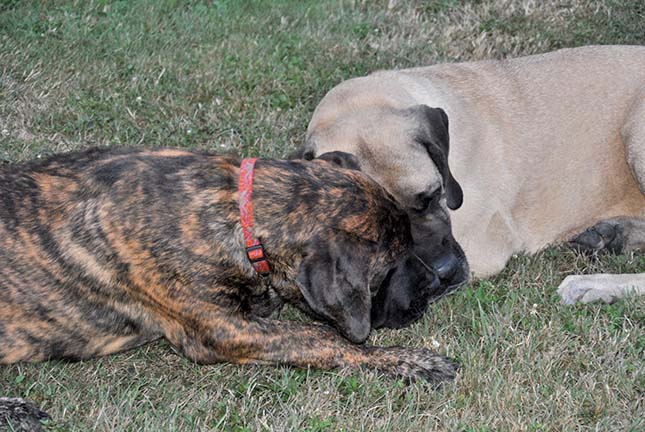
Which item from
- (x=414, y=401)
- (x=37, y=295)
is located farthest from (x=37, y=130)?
(x=414, y=401)

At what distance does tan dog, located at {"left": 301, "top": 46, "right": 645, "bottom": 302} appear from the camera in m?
5.54

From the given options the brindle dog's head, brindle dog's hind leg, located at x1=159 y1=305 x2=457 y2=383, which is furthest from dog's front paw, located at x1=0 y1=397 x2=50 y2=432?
the brindle dog's head

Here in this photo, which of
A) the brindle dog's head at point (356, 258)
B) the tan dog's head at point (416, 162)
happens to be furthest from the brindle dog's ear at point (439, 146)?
the brindle dog's head at point (356, 258)

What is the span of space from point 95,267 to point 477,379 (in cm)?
184

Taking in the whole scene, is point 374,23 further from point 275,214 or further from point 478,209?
point 275,214

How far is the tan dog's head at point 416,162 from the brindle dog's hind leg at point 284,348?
1.84ft

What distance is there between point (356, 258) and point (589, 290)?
66.7 inches

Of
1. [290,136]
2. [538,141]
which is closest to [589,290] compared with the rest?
[538,141]

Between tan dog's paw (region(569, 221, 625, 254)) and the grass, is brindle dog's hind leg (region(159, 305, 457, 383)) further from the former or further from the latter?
tan dog's paw (region(569, 221, 625, 254))

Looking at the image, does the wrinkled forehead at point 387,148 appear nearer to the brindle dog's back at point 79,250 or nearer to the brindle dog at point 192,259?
the brindle dog at point 192,259

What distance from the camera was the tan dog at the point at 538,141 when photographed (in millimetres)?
5535

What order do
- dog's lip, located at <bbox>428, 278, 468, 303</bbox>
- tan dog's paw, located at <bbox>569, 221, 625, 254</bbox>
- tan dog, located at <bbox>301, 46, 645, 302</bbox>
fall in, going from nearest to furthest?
dog's lip, located at <bbox>428, 278, 468, 303</bbox> < tan dog, located at <bbox>301, 46, 645, 302</bbox> < tan dog's paw, located at <bbox>569, 221, 625, 254</bbox>

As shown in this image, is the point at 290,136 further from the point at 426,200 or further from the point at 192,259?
the point at 192,259

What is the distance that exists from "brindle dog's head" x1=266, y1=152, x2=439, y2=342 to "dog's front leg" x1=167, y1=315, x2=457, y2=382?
0.16 metres
